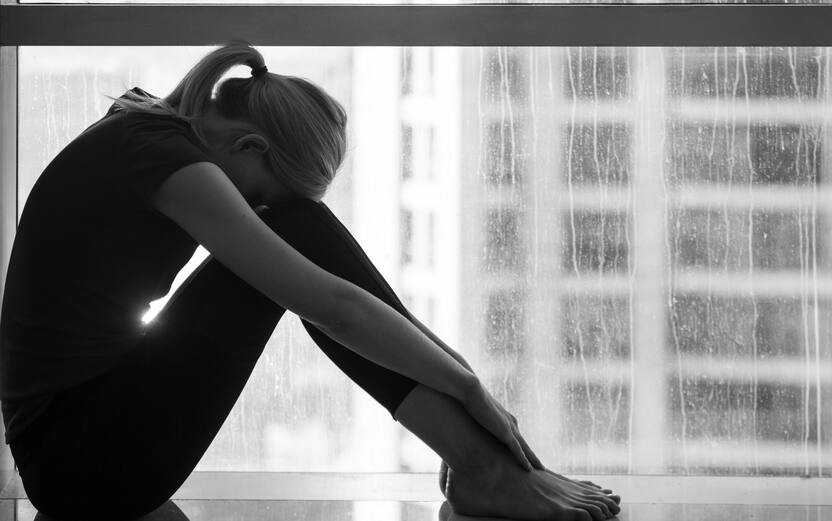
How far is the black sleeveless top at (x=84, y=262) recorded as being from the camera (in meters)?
1.19

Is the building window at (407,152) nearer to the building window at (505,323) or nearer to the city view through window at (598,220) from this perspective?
the city view through window at (598,220)

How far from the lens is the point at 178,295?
1.27 m

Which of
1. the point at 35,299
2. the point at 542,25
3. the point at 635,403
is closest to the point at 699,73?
the point at 542,25

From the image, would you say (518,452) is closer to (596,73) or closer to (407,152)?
(407,152)

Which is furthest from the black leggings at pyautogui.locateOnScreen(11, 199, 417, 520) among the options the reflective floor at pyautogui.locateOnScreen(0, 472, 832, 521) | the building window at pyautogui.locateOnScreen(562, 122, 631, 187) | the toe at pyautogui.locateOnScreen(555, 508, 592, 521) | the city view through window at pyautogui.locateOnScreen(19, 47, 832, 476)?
the building window at pyautogui.locateOnScreen(562, 122, 631, 187)

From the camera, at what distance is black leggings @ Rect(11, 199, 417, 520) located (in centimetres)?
121

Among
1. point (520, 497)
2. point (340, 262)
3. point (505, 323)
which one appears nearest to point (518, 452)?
point (520, 497)

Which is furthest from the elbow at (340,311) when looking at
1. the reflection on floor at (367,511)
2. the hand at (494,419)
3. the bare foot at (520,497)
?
the reflection on floor at (367,511)

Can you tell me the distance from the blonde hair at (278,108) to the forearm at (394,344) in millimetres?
208

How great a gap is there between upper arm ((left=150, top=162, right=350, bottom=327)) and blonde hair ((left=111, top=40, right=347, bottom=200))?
0.15m

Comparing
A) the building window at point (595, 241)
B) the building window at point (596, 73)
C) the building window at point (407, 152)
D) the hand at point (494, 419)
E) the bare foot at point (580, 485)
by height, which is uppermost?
the building window at point (596, 73)

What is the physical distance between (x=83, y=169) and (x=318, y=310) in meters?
0.35

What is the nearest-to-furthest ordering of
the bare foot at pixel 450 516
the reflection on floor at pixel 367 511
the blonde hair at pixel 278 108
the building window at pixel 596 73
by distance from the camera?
1. the blonde hair at pixel 278 108
2. the bare foot at pixel 450 516
3. the reflection on floor at pixel 367 511
4. the building window at pixel 596 73

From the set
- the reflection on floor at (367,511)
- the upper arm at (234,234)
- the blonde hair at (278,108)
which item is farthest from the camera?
the reflection on floor at (367,511)
